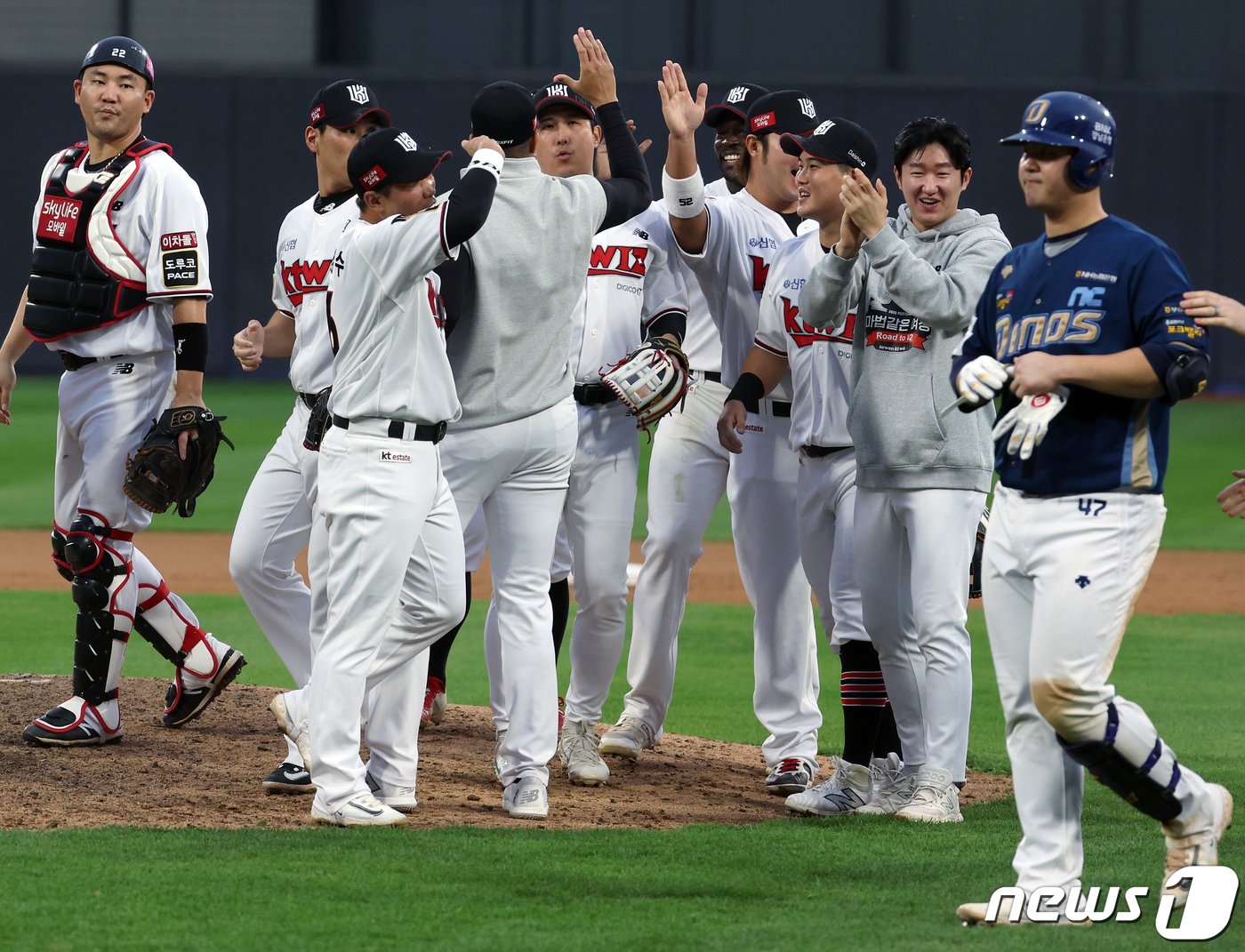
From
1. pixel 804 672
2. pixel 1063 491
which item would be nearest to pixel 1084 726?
pixel 1063 491

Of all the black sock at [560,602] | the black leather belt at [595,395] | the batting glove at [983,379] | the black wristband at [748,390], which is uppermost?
the batting glove at [983,379]

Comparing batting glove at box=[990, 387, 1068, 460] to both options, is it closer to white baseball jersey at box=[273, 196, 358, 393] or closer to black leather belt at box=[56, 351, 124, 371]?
white baseball jersey at box=[273, 196, 358, 393]

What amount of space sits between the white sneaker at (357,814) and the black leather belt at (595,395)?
175 centimetres

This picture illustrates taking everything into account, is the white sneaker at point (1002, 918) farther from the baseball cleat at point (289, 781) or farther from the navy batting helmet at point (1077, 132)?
the baseball cleat at point (289, 781)

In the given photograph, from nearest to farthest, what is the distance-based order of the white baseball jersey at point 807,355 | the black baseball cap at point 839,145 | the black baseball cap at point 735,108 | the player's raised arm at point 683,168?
the black baseball cap at point 839,145, the white baseball jersey at point 807,355, the player's raised arm at point 683,168, the black baseball cap at point 735,108

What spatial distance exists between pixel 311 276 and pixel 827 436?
178 cm

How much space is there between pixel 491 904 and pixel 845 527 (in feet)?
6.68

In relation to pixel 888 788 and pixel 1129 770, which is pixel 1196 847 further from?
pixel 888 788

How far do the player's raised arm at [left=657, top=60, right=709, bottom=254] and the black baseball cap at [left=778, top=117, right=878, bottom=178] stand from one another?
1.37 feet

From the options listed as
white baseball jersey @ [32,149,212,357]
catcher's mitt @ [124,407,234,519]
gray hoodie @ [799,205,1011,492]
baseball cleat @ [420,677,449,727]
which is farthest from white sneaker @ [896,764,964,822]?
white baseball jersey @ [32,149,212,357]

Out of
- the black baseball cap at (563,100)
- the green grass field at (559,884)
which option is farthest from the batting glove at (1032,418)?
the black baseball cap at (563,100)

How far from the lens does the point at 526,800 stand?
5016 millimetres

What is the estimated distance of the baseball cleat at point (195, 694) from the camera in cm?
634

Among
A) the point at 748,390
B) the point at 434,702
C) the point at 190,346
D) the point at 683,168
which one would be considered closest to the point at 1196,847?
the point at 748,390
